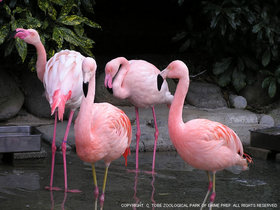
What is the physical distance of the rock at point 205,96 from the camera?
7.82m

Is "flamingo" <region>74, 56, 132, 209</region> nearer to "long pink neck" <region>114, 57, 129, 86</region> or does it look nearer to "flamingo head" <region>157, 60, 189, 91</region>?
"flamingo head" <region>157, 60, 189, 91</region>

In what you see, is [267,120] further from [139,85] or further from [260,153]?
[139,85]

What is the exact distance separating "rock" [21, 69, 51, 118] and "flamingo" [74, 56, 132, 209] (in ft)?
10.7

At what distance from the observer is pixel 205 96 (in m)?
7.91

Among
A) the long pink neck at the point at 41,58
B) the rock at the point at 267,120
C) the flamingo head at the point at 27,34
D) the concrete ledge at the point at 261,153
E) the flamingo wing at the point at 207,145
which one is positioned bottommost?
the concrete ledge at the point at 261,153

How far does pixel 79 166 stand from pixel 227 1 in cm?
362

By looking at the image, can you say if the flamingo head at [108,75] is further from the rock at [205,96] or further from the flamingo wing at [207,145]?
the rock at [205,96]

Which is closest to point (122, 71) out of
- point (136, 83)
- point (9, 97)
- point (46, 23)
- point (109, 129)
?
point (136, 83)

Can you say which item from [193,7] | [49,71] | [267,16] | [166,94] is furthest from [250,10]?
[49,71]

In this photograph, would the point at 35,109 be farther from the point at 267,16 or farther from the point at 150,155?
the point at 267,16

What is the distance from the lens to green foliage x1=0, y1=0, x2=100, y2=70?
6.41 metres

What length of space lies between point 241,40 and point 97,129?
480 cm

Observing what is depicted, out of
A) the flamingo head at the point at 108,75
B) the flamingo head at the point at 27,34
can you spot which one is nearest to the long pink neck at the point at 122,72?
the flamingo head at the point at 108,75

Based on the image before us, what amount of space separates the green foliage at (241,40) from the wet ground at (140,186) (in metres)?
2.46
